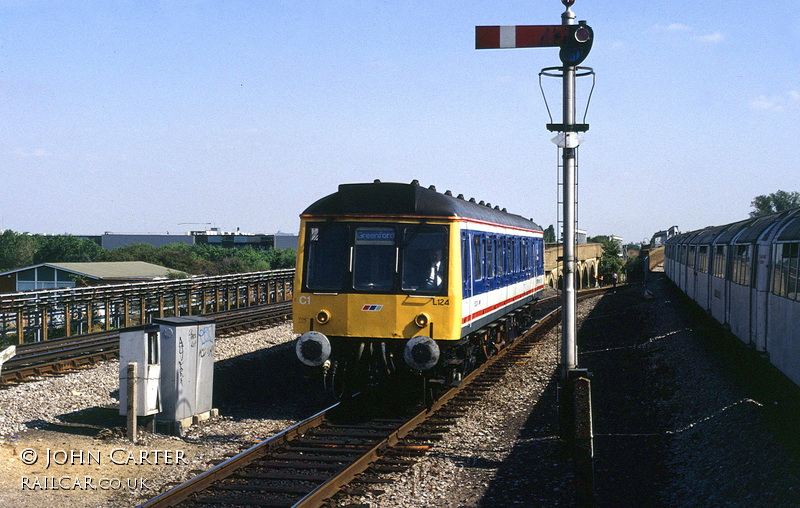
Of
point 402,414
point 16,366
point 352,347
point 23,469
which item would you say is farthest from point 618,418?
point 16,366

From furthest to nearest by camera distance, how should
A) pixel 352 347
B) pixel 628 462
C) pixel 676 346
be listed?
1. pixel 676 346
2. pixel 352 347
3. pixel 628 462

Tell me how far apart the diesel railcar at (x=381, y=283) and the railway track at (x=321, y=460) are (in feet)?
2.37

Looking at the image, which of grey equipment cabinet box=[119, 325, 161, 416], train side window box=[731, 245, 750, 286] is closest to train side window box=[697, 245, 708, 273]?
train side window box=[731, 245, 750, 286]

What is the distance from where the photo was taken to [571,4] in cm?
902

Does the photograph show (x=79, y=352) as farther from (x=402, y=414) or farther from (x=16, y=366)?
(x=402, y=414)

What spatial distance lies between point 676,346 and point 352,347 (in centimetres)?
988

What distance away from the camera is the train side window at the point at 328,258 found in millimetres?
10938

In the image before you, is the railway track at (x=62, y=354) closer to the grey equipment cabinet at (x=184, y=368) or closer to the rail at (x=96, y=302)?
the rail at (x=96, y=302)

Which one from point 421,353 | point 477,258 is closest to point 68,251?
point 477,258

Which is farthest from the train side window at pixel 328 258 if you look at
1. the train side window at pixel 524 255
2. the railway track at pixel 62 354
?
the train side window at pixel 524 255

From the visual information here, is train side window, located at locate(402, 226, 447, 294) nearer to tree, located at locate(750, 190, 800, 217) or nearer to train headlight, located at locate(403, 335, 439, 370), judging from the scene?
train headlight, located at locate(403, 335, 439, 370)

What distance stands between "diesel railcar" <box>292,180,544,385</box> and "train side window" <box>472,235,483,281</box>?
25.1 inches

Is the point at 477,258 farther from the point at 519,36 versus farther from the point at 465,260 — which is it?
the point at 519,36

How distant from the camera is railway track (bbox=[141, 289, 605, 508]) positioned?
283 inches
